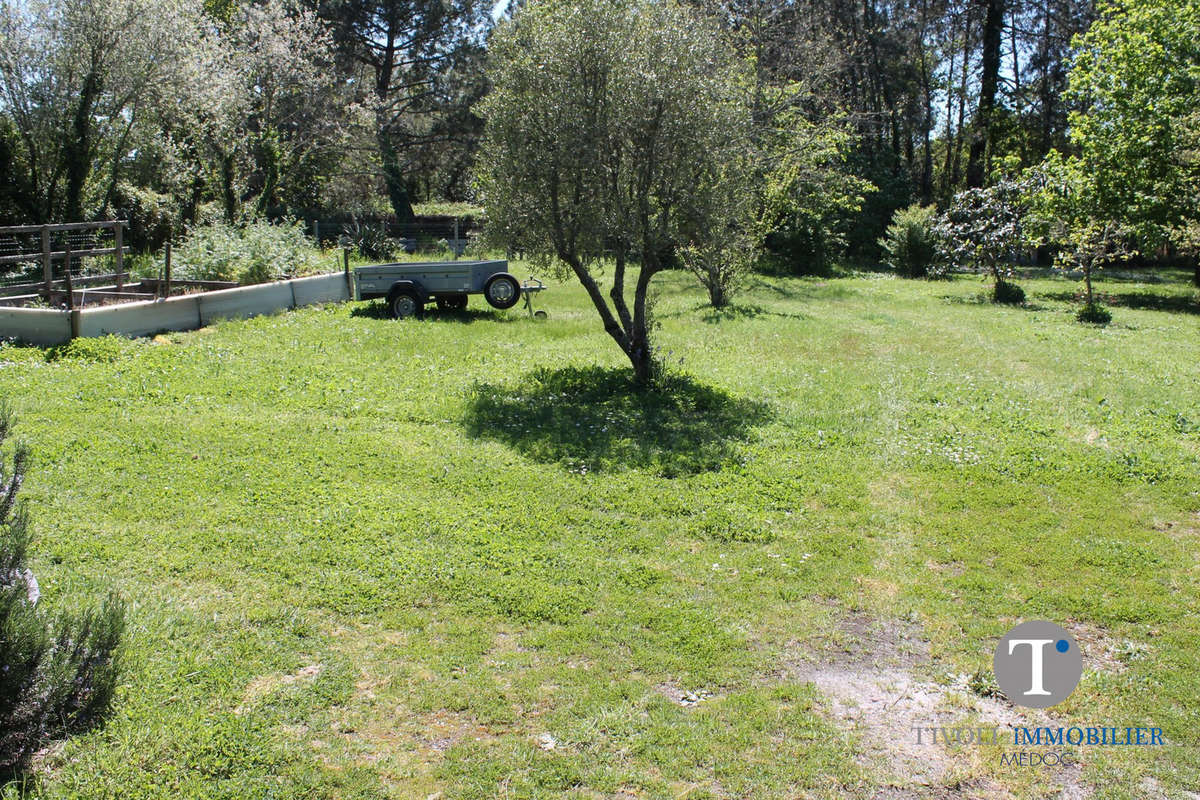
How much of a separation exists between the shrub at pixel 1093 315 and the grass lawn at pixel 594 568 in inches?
256

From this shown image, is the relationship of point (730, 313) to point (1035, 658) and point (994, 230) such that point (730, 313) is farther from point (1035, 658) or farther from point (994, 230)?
point (1035, 658)

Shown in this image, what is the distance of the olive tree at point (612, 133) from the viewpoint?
30.1 feet

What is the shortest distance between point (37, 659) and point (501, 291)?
469 inches

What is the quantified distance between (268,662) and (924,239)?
2497 centimetres

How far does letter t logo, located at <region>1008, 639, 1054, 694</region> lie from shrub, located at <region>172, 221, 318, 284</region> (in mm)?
13874

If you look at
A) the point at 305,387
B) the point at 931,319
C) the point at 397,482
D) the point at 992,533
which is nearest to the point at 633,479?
the point at 397,482

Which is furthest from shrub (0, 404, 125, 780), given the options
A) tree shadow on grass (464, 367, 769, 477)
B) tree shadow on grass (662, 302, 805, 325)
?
tree shadow on grass (662, 302, 805, 325)

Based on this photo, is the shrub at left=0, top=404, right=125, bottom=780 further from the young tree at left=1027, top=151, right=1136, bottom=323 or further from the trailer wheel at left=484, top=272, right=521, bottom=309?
the young tree at left=1027, top=151, right=1136, bottom=323

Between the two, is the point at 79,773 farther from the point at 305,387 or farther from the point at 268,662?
the point at 305,387

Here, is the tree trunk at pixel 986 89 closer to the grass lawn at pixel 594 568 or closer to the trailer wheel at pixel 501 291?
the trailer wheel at pixel 501 291

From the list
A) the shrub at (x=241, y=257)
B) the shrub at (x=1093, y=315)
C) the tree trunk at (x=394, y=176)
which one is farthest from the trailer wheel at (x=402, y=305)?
the tree trunk at (x=394, y=176)

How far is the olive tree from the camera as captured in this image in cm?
919

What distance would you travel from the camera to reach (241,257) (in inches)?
594

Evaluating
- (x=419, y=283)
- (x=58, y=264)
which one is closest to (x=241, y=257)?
(x=58, y=264)
